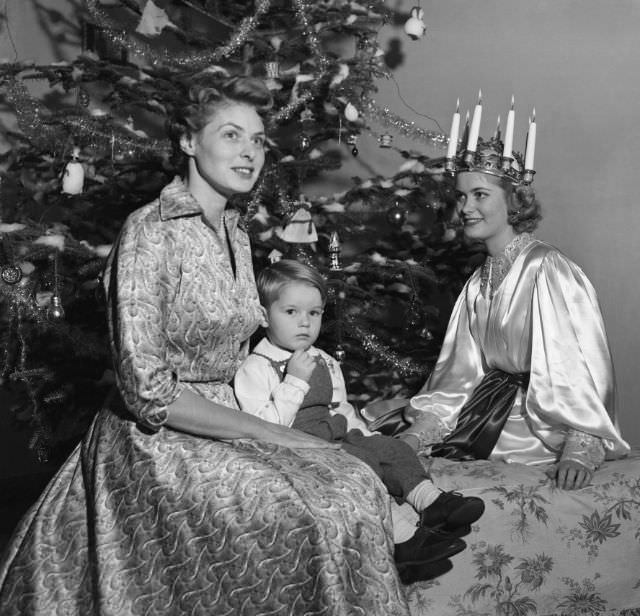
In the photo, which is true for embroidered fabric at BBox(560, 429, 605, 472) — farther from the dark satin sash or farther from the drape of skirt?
the drape of skirt

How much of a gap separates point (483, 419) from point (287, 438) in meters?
0.89

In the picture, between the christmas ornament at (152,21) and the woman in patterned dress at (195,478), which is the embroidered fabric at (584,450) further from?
the christmas ornament at (152,21)

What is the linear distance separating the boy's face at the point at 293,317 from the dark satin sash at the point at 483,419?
0.58 m

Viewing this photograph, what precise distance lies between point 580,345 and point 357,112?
1176mm

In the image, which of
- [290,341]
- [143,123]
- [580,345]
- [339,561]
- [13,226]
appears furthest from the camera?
[143,123]

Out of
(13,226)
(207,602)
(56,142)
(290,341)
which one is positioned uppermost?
(56,142)

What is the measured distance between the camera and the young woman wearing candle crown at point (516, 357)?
2.70 meters

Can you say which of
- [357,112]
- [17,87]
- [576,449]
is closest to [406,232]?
[357,112]

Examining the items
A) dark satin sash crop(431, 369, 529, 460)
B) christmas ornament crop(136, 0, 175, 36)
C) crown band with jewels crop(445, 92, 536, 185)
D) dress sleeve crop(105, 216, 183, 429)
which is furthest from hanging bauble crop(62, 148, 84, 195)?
dark satin sash crop(431, 369, 529, 460)

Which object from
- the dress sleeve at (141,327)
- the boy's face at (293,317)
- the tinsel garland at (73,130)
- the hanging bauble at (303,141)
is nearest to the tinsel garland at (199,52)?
the tinsel garland at (73,130)

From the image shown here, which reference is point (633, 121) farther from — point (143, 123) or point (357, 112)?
point (143, 123)

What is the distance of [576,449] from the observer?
2.62 meters

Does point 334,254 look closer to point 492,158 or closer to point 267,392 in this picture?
point 492,158

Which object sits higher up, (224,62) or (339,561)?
(224,62)
